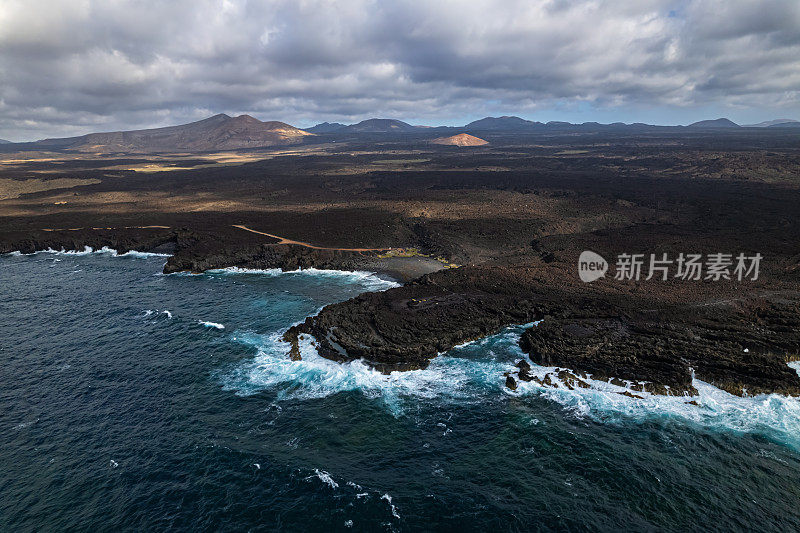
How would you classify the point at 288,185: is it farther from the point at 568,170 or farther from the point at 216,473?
the point at 216,473

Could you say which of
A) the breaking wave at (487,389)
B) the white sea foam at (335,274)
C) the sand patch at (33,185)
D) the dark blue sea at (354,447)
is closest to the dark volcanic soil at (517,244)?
the breaking wave at (487,389)

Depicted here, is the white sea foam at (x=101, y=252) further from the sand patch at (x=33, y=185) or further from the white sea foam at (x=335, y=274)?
the sand patch at (x=33, y=185)

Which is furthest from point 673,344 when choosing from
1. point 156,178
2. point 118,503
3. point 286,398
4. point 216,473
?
point 156,178

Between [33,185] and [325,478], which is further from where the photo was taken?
[33,185]

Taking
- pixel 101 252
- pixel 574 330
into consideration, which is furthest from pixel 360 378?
pixel 101 252

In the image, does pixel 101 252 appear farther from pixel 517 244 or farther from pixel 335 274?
pixel 517 244
